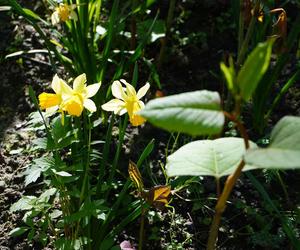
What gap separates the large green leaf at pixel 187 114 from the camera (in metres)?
0.74

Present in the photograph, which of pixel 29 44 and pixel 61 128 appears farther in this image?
pixel 29 44

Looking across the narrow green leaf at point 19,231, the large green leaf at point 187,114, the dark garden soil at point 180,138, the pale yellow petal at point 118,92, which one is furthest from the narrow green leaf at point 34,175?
the large green leaf at point 187,114

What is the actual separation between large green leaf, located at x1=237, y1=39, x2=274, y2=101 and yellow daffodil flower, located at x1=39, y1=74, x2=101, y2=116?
54 cm

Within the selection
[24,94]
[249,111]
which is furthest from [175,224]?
[24,94]

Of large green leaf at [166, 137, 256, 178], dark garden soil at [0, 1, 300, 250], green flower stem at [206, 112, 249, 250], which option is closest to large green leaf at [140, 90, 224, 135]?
green flower stem at [206, 112, 249, 250]

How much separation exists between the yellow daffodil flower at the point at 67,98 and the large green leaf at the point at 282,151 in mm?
557

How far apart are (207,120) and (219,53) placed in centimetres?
165

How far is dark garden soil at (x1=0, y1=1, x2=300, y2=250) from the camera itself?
163 centimetres

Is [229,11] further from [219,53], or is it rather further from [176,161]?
[176,161]

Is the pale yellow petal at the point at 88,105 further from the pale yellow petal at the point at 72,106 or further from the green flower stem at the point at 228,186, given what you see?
the green flower stem at the point at 228,186

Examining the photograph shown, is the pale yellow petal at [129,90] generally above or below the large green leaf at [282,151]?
below

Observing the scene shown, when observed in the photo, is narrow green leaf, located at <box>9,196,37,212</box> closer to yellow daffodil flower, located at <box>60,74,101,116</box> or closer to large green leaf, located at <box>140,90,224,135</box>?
yellow daffodil flower, located at <box>60,74,101,116</box>

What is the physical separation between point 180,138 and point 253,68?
1.18 m

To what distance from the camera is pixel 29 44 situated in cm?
234
